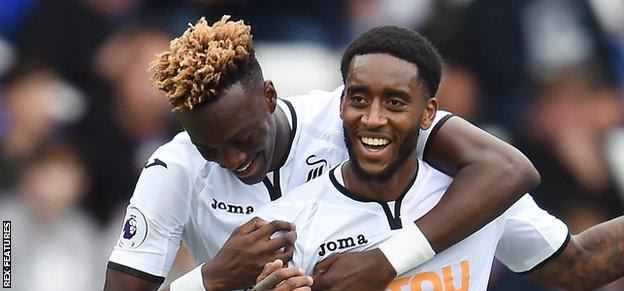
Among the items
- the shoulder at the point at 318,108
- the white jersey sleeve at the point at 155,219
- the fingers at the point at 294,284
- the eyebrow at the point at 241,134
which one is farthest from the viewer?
the shoulder at the point at 318,108

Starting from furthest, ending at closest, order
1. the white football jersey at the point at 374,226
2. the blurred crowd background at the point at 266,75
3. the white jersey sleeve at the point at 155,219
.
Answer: the blurred crowd background at the point at 266,75
the white jersey sleeve at the point at 155,219
the white football jersey at the point at 374,226

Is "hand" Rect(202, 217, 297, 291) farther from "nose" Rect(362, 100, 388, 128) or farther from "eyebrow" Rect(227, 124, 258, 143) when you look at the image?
"nose" Rect(362, 100, 388, 128)

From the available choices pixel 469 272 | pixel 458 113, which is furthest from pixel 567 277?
pixel 458 113

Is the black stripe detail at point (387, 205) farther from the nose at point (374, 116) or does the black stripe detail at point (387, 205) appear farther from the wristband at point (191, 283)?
the wristband at point (191, 283)

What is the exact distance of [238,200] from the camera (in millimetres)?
4266

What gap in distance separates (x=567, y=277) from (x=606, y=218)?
7.42 feet

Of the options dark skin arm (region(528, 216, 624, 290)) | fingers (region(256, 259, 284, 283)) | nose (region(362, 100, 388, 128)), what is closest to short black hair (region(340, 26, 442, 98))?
nose (region(362, 100, 388, 128))

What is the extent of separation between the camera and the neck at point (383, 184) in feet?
12.6

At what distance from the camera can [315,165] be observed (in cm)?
427

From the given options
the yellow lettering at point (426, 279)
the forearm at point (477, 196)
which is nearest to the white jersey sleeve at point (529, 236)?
the forearm at point (477, 196)

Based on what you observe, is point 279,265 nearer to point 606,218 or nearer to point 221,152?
point 221,152

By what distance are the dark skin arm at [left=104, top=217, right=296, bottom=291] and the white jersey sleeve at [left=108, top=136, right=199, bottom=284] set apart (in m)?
0.28

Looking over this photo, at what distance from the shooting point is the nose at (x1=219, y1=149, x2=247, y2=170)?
12.8 feet

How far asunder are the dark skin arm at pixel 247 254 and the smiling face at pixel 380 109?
315mm
